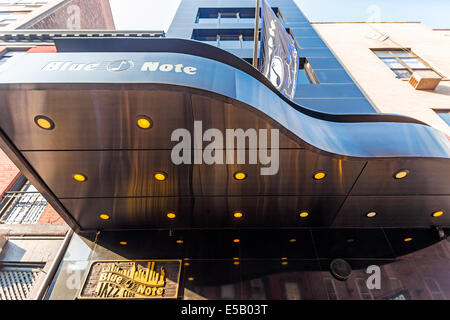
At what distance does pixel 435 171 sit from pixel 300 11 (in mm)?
16497

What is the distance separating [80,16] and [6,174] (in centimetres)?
2944

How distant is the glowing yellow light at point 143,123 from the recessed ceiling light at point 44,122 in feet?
4.89

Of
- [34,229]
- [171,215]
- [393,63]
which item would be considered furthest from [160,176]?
[393,63]

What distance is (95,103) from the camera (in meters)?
3.82

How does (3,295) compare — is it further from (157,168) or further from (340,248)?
(340,248)

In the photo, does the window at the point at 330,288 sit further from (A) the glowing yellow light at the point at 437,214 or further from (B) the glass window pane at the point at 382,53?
(B) the glass window pane at the point at 382,53

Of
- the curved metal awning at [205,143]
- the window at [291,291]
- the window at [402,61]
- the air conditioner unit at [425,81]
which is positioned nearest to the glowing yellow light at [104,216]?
the curved metal awning at [205,143]

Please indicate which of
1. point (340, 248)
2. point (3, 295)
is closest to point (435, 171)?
point (340, 248)

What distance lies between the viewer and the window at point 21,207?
772 centimetres

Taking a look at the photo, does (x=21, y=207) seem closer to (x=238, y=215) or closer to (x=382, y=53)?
(x=238, y=215)

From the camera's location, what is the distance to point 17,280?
21.3 feet

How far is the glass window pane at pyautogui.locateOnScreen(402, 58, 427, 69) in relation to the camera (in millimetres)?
12841

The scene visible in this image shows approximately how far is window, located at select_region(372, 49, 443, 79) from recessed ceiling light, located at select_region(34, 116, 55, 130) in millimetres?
14534

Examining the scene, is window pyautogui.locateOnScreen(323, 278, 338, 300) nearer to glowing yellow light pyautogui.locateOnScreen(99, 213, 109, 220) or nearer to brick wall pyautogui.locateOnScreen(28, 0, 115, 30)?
glowing yellow light pyautogui.locateOnScreen(99, 213, 109, 220)
